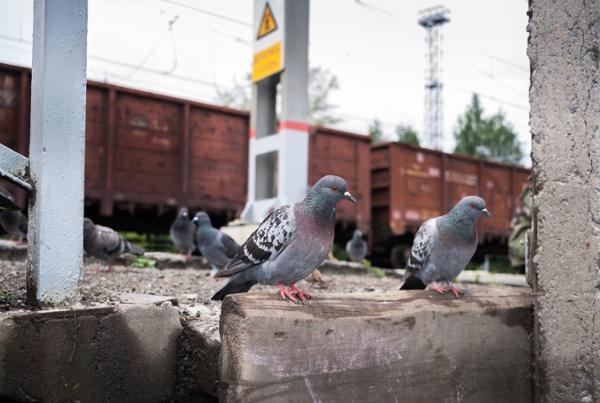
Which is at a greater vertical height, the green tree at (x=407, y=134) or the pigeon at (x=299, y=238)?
the green tree at (x=407, y=134)

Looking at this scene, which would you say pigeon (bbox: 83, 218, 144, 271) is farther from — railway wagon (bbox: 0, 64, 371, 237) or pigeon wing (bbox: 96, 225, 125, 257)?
railway wagon (bbox: 0, 64, 371, 237)

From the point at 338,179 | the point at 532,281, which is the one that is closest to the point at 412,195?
the point at 532,281

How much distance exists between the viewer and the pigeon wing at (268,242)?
2.50 m

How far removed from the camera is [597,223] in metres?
2.70

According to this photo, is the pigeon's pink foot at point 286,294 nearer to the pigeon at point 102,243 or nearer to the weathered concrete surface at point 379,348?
the weathered concrete surface at point 379,348

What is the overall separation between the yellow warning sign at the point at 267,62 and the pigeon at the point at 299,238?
181 inches

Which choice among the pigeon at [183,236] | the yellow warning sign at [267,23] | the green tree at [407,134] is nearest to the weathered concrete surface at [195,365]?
the pigeon at [183,236]

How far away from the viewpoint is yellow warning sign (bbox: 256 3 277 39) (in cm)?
693

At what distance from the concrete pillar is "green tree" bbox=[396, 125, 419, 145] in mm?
31491

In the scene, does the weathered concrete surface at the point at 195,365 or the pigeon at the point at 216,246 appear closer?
the weathered concrete surface at the point at 195,365

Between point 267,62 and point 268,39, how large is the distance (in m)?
0.28

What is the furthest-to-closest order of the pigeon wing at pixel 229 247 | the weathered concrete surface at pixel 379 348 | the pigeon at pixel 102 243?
the pigeon wing at pixel 229 247 → the pigeon at pixel 102 243 → the weathered concrete surface at pixel 379 348

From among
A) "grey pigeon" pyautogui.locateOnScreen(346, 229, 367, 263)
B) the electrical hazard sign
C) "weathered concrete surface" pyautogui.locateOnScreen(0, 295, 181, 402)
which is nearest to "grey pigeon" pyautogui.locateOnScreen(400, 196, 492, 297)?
"weathered concrete surface" pyautogui.locateOnScreen(0, 295, 181, 402)

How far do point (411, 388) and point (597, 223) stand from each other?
118 centimetres
